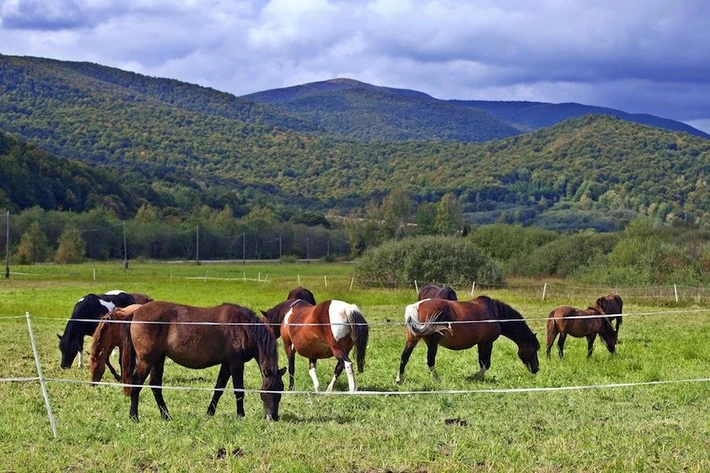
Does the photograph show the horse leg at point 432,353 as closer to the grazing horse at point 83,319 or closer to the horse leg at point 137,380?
the grazing horse at point 83,319

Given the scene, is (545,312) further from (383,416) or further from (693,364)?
(383,416)

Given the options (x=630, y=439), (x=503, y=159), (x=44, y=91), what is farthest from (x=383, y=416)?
(x=44, y=91)

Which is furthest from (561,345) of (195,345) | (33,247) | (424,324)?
(33,247)

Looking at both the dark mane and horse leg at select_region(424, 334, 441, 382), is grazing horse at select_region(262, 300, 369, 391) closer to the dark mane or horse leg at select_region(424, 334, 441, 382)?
horse leg at select_region(424, 334, 441, 382)

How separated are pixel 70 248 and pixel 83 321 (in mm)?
68332

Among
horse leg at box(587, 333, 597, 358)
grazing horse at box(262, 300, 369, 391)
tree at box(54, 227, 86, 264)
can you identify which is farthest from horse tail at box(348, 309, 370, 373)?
tree at box(54, 227, 86, 264)

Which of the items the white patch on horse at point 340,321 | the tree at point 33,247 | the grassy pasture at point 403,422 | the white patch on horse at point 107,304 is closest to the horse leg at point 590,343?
the grassy pasture at point 403,422

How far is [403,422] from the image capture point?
9945 mm

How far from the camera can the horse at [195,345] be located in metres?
10.5

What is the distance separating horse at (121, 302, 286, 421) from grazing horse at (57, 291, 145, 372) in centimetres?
400

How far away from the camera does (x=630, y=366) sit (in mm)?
14945

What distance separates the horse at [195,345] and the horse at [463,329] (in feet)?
12.1

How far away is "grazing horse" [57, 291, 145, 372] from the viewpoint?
1549 centimetres

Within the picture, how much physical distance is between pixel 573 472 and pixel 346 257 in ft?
290
